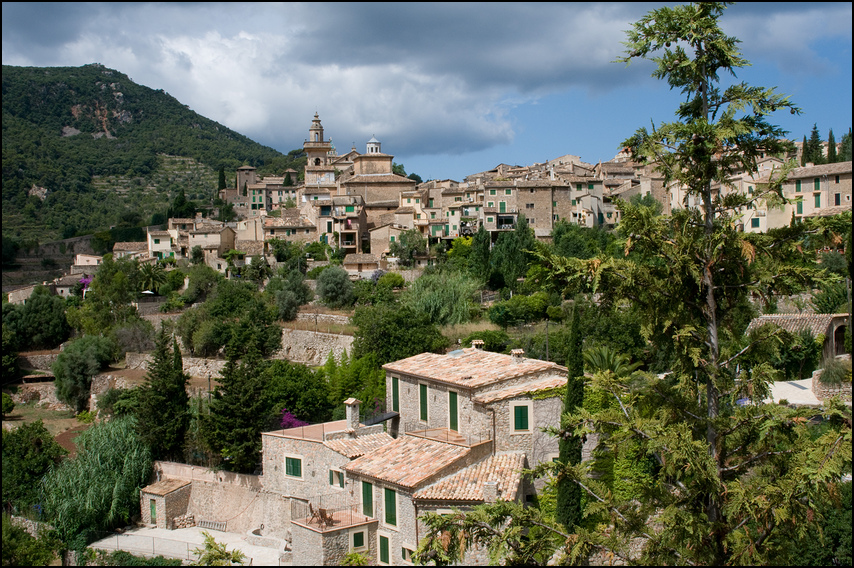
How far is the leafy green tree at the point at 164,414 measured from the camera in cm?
2778

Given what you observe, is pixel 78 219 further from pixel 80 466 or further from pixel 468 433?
pixel 468 433

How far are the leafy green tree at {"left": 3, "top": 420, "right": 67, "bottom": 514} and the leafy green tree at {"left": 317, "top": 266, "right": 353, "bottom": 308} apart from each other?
16.7 m

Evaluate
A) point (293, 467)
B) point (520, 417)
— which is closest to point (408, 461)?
point (520, 417)

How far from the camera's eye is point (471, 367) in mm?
22125

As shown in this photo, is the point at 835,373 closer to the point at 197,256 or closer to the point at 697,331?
the point at 697,331

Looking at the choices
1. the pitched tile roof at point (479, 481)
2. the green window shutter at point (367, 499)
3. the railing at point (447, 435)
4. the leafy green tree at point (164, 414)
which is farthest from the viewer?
the leafy green tree at point (164, 414)

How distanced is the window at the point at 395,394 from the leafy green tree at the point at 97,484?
32.8ft

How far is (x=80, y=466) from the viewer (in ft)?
85.9

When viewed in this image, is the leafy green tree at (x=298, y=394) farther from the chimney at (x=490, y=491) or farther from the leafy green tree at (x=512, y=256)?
the leafy green tree at (x=512, y=256)

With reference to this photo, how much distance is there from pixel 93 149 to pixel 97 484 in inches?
4644

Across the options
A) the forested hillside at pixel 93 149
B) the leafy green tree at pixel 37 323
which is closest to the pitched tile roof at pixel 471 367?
the leafy green tree at pixel 37 323

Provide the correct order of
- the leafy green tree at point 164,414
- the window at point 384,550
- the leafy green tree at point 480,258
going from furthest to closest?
the leafy green tree at point 480,258 < the leafy green tree at point 164,414 < the window at point 384,550

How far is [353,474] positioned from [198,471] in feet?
28.5

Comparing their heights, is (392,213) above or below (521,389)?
above
